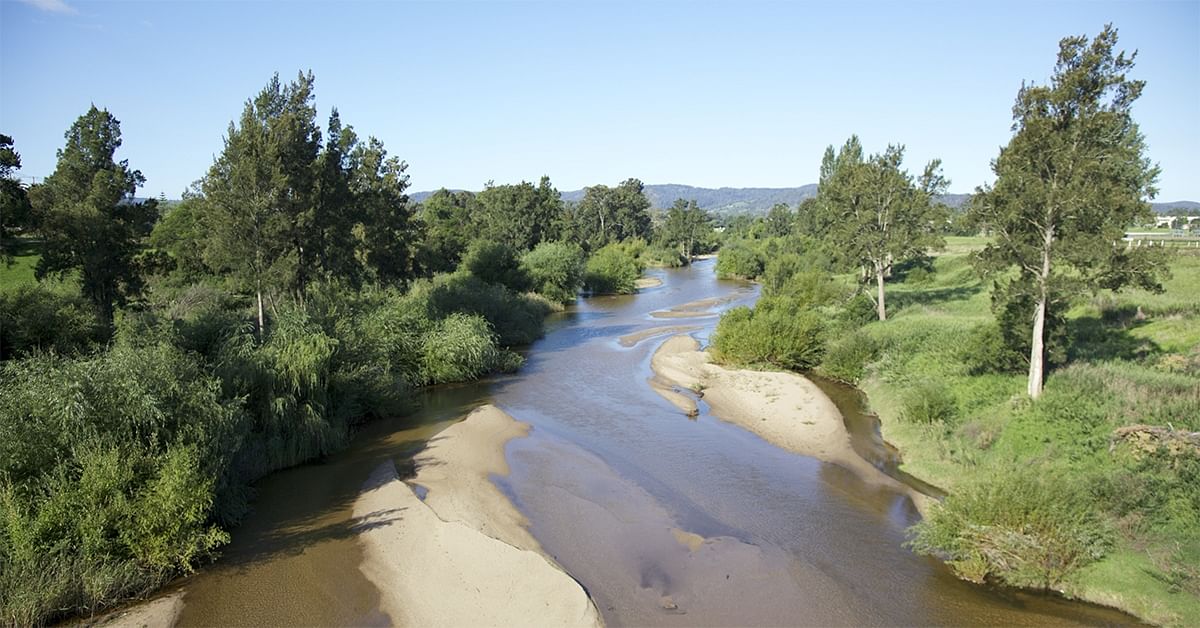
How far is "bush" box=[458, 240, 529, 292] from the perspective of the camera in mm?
51031

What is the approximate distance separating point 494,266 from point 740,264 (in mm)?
37146

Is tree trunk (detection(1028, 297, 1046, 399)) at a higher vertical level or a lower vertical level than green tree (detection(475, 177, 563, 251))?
lower

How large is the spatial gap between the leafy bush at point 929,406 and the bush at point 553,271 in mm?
36129

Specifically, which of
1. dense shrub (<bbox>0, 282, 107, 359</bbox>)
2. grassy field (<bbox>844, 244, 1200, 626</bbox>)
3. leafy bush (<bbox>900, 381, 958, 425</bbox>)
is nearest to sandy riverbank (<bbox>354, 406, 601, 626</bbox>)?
grassy field (<bbox>844, 244, 1200, 626</bbox>)

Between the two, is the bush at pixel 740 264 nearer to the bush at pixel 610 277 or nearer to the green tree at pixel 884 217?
the bush at pixel 610 277

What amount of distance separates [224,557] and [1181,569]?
16928 millimetres

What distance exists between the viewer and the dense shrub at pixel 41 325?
17.8 m

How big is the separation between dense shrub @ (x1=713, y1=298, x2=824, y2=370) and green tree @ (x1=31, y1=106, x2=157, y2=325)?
23.6m

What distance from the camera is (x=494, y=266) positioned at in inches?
2034

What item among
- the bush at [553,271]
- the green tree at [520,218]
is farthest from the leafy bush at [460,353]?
the green tree at [520,218]

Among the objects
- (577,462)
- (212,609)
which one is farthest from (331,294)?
(212,609)

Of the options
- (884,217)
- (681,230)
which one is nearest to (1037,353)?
(884,217)

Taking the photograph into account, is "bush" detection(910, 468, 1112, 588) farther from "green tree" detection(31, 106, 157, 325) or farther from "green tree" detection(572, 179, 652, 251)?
"green tree" detection(572, 179, 652, 251)

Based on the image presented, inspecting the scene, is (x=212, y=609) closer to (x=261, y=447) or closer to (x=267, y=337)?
(x=261, y=447)
